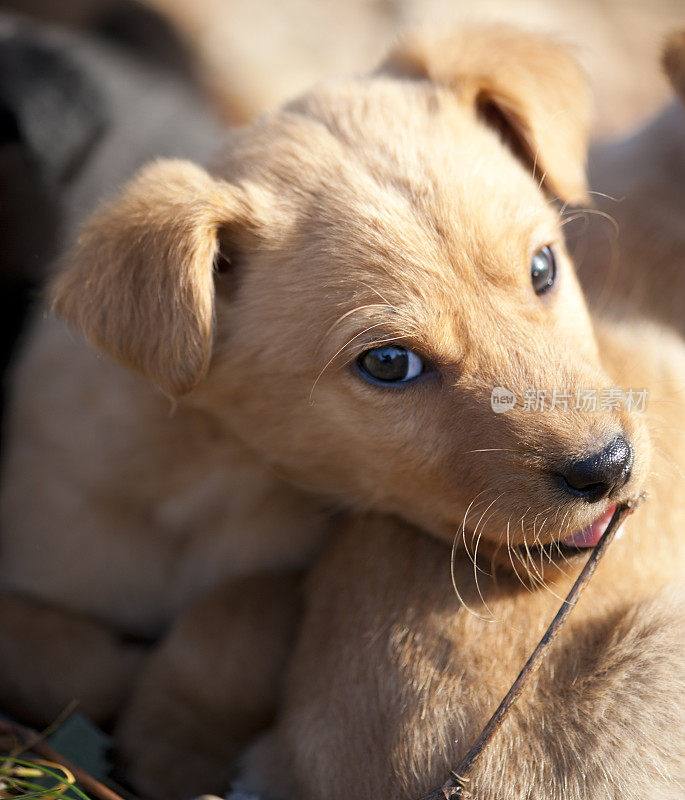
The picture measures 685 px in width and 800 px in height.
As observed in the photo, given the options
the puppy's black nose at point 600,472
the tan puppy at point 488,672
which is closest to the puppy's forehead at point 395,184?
the puppy's black nose at point 600,472

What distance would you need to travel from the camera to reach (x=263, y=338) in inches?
88.0

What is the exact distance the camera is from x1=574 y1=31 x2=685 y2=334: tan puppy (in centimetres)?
291

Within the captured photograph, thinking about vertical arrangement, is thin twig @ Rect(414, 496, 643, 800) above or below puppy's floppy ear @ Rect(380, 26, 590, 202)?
Result: below

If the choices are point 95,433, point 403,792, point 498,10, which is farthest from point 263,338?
point 498,10

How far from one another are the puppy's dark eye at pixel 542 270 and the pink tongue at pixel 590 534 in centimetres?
58

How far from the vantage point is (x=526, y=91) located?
8.34 feet

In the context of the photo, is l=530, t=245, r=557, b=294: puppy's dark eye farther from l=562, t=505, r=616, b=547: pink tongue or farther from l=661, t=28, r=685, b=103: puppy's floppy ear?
l=661, t=28, r=685, b=103: puppy's floppy ear

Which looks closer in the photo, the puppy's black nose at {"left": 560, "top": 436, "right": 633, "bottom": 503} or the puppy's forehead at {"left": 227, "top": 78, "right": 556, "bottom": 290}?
the puppy's black nose at {"left": 560, "top": 436, "right": 633, "bottom": 503}

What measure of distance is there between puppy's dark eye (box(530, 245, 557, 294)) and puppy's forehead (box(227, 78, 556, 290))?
0.06 m

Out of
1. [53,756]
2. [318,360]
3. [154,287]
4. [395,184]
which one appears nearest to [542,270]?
[395,184]

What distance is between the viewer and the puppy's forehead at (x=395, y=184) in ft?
6.81

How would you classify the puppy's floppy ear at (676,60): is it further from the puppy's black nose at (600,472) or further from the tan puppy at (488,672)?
the puppy's black nose at (600,472)

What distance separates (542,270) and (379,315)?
0.49 metres

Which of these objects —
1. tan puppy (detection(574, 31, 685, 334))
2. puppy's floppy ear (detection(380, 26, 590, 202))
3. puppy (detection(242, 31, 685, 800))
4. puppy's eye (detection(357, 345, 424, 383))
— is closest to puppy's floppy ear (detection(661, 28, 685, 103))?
tan puppy (detection(574, 31, 685, 334))
